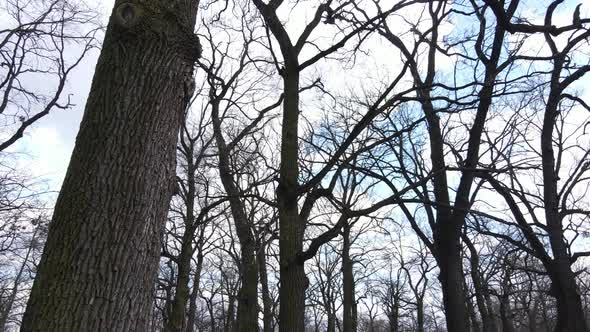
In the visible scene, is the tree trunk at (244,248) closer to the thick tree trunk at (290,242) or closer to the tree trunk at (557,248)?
the thick tree trunk at (290,242)

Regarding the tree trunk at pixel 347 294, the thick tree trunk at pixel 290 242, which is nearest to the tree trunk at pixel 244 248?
the thick tree trunk at pixel 290 242

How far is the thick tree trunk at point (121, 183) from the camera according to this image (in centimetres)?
190

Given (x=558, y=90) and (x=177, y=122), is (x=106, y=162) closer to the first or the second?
(x=177, y=122)

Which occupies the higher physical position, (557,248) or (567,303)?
(557,248)

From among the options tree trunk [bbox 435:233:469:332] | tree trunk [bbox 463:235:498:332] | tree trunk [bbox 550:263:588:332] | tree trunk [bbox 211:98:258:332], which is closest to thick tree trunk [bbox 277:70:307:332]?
tree trunk [bbox 435:233:469:332]

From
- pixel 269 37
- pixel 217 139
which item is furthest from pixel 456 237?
pixel 217 139

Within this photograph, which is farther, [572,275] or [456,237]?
[572,275]

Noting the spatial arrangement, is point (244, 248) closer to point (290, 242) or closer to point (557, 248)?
point (290, 242)

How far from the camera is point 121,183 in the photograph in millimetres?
2117

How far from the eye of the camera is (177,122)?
2.50 m

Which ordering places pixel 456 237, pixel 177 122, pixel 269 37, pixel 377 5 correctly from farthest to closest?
pixel 456 237 → pixel 377 5 → pixel 269 37 → pixel 177 122

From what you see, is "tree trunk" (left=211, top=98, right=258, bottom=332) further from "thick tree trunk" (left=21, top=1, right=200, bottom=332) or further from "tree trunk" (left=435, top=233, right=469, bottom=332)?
"thick tree trunk" (left=21, top=1, right=200, bottom=332)

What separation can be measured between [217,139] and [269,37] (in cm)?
590

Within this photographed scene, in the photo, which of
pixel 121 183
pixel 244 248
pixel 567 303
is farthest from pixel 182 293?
pixel 567 303
